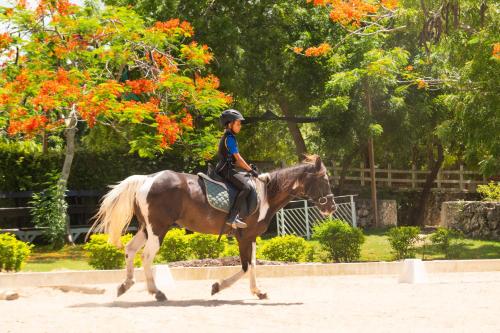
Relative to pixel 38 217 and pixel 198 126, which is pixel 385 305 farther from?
pixel 198 126

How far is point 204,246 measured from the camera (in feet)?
62.4

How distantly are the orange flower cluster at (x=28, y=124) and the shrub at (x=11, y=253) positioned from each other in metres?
6.03

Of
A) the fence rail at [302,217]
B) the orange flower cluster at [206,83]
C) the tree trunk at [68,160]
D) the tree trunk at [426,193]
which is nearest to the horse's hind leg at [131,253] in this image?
the orange flower cluster at [206,83]

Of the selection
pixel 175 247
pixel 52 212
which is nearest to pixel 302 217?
pixel 52 212

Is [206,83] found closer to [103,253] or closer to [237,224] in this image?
[103,253]

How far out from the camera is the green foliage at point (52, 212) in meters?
25.3

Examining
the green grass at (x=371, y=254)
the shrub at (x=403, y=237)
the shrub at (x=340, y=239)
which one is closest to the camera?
the shrub at (x=340, y=239)

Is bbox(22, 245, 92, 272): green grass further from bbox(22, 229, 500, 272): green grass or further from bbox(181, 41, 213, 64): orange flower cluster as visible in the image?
bbox(181, 41, 213, 64): orange flower cluster

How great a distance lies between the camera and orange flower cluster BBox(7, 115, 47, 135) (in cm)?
2292

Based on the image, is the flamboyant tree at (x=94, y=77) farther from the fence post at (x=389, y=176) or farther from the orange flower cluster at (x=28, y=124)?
the fence post at (x=389, y=176)

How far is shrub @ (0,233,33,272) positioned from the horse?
4.49 m

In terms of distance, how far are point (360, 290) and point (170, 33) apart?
1326cm

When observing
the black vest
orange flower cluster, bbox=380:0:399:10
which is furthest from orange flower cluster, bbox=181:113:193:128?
the black vest

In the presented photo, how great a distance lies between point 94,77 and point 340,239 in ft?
31.1
